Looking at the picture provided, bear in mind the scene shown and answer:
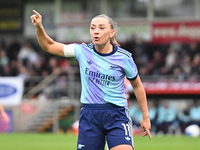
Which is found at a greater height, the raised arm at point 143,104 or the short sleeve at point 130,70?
A: the short sleeve at point 130,70

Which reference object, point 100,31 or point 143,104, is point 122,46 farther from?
point 100,31

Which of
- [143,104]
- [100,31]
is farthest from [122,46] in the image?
[100,31]

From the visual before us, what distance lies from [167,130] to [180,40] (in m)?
5.56

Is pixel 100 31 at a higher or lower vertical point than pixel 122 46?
higher

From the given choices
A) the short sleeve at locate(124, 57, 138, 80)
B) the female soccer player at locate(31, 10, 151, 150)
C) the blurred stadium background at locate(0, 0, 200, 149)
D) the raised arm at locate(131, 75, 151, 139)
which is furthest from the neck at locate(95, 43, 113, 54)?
the blurred stadium background at locate(0, 0, 200, 149)

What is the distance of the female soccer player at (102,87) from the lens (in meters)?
5.06

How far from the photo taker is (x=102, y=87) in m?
5.11

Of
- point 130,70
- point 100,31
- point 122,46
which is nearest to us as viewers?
point 100,31

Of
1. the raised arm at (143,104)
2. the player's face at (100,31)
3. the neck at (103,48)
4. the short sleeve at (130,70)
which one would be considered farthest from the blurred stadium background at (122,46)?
the player's face at (100,31)

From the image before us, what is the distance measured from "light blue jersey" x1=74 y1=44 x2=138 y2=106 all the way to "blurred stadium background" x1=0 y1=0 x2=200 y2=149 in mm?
13952

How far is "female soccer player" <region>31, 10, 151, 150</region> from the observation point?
16.6 feet

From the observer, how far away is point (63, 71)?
20672mm

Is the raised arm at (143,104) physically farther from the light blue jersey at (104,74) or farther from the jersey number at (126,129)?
the jersey number at (126,129)

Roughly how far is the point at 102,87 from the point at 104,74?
0.50 feet
